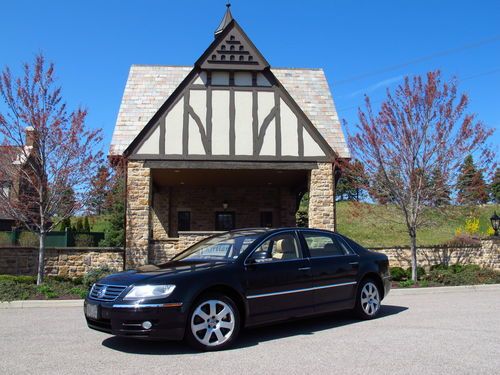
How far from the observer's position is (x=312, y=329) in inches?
269

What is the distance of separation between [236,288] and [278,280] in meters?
0.71

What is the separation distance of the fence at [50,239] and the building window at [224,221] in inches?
278

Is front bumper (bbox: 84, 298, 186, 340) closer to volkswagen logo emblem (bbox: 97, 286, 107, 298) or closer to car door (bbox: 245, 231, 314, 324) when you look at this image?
volkswagen logo emblem (bbox: 97, 286, 107, 298)

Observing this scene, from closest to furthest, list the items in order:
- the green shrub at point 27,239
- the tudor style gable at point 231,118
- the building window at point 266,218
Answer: the tudor style gable at point 231,118 → the green shrub at point 27,239 → the building window at point 266,218

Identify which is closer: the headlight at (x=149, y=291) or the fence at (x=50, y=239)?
the headlight at (x=149, y=291)

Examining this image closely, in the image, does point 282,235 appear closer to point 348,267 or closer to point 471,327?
point 348,267

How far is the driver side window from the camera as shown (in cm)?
636

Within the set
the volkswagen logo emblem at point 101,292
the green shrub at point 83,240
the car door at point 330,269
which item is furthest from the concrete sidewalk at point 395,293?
the green shrub at point 83,240

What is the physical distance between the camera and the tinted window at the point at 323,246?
7.05 m

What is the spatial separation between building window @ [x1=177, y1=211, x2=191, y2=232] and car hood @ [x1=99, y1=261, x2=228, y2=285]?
15459mm

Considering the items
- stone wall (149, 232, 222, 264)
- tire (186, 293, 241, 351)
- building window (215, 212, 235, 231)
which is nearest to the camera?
tire (186, 293, 241, 351)

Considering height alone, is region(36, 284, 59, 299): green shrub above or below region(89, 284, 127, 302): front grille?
below

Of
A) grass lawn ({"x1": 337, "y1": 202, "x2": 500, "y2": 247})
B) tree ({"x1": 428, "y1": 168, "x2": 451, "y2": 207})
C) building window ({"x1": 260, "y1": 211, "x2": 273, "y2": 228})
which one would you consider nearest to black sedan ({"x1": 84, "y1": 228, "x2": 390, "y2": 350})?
tree ({"x1": 428, "y1": 168, "x2": 451, "y2": 207})

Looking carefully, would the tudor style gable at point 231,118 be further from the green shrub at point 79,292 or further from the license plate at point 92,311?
the license plate at point 92,311
